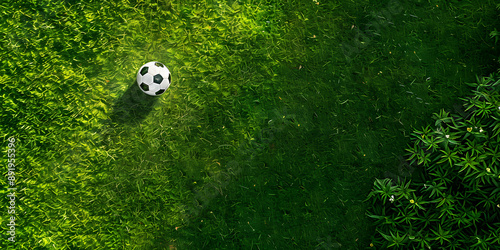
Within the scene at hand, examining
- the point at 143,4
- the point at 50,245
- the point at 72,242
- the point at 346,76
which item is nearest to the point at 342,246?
the point at 346,76

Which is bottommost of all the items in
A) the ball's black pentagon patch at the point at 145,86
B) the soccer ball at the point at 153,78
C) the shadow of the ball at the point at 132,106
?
the shadow of the ball at the point at 132,106

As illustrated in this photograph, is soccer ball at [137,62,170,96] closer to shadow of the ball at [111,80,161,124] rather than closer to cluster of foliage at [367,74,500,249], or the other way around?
shadow of the ball at [111,80,161,124]

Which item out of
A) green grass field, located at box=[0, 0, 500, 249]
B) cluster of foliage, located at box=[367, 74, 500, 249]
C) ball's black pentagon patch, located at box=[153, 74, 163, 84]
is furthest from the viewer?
green grass field, located at box=[0, 0, 500, 249]

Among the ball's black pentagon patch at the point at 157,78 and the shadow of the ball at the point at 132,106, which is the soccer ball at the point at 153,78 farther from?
the shadow of the ball at the point at 132,106

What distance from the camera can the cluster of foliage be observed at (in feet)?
10.7

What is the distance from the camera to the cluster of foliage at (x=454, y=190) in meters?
3.27

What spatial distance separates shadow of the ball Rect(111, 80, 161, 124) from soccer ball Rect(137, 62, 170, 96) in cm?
25

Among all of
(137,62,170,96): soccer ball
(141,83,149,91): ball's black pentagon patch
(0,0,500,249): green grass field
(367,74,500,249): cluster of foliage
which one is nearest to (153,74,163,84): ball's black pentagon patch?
(137,62,170,96): soccer ball

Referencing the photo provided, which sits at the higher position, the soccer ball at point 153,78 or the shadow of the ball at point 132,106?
the soccer ball at point 153,78

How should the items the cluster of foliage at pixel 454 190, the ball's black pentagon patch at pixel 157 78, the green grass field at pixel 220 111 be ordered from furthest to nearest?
the green grass field at pixel 220 111
the ball's black pentagon patch at pixel 157 78
the cluster of foliage at pixel 454 190

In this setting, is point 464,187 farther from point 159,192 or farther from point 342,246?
point 159,192

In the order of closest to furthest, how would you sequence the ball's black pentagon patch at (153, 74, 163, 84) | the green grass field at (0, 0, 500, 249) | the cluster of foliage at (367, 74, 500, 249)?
the cluster of foliage at (367, 74, 500, 249)
the ball's black pentagon patch at (153, 74, 163, 84)
the green grass field at (0, 0, 500, 249)

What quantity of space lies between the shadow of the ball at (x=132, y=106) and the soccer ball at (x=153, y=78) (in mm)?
249

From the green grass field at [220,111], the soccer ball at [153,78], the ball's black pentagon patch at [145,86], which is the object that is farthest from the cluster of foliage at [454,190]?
the ball's black pentagon patch at [145,86]
